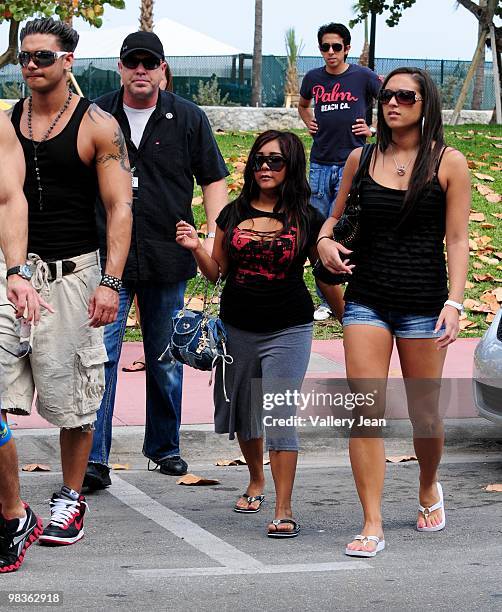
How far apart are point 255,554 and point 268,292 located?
1.23m

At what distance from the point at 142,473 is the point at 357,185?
245cm

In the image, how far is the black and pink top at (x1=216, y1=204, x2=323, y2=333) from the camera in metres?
6.25

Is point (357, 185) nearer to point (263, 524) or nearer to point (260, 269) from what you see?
point (260, 269)

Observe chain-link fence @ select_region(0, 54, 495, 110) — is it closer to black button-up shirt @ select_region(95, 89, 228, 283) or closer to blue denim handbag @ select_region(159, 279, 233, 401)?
black button-up shirt @ select_region(95, 89, 228, 283)

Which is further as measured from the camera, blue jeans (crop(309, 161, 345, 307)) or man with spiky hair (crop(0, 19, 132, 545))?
blue jeans (crop(309, 161, 345, 307))

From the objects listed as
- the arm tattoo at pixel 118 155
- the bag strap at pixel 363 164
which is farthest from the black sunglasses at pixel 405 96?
the arm tattoo at pixel 118 155

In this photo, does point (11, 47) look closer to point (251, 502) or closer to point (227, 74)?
point (251, 502)

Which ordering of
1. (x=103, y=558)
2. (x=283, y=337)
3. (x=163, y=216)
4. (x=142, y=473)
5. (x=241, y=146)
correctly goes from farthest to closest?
(x=241, y=146), (x=142, y=473), (x=163, y=216), (x=283, y=337), (x=103, y=558)

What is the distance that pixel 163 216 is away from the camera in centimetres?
720

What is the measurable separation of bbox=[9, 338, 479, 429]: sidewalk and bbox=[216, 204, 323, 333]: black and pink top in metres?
2.36

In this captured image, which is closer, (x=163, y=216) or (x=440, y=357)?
(x=440, y=357)

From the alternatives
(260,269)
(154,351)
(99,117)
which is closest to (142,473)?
(154,351)

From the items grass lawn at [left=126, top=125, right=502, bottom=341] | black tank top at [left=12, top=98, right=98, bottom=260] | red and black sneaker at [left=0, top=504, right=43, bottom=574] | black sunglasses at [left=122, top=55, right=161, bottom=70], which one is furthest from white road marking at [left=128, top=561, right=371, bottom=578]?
grass lawn at [left=126, top=125, right=502, bottom=341]

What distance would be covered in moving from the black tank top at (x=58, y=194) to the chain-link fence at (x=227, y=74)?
25005 mm
